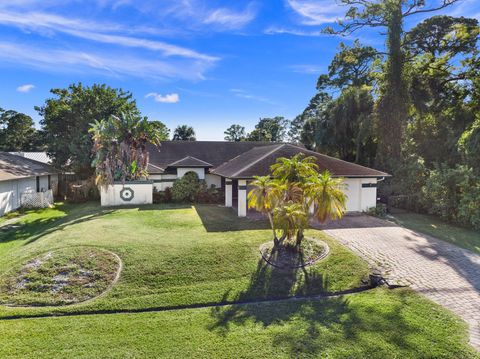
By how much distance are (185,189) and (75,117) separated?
1277 centimetres

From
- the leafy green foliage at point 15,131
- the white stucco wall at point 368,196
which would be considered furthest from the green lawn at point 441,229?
the leafy green foliage at point 15,131

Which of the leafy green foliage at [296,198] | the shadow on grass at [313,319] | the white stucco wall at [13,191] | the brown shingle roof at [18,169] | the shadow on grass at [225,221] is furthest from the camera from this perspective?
the brown shingle roof at [18,169]

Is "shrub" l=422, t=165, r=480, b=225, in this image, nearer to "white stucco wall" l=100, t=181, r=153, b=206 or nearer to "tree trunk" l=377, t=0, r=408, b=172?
"tree trunk" l=377, t=0, r=408, b=172

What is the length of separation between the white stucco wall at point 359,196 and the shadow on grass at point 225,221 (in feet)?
20.9

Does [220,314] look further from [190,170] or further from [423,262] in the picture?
[190,170]

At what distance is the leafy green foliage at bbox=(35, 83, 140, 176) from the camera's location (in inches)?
957

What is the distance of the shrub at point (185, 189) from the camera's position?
21.4 meters

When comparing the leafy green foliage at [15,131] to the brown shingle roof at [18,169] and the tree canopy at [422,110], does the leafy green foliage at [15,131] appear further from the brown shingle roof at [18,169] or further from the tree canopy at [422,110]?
the tree canopy at [422,110]

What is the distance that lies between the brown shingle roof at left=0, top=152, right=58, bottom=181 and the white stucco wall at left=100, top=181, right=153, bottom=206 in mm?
5983

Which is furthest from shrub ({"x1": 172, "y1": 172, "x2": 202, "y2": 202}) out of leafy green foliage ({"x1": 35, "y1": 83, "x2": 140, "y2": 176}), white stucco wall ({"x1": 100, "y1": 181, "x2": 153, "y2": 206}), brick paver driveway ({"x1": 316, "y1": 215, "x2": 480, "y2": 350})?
brick paver driveway ({"x1": 316, "y1": 215, "x2": 480, "y2": 350})

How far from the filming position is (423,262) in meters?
10.2

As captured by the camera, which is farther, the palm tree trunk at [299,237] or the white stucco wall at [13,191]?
the white stucco wall at [13,191]

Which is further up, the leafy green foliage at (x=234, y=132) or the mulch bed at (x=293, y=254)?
the leafy green foliage at (x=234, y=132)

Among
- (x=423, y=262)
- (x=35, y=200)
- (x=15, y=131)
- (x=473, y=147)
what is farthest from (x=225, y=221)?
(x=15, y=131)
